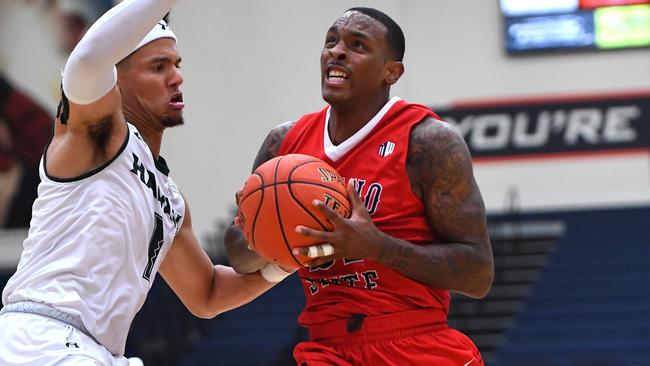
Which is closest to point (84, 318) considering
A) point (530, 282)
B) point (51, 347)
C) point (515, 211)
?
point (51, 347)

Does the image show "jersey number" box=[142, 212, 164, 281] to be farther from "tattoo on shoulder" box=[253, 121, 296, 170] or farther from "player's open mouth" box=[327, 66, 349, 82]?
"player's open mouth" box=[327, 66, 349, 82]

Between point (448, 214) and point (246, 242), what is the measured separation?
0.95 meters

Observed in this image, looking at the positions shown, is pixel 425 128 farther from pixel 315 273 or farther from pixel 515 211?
pixel 515 211

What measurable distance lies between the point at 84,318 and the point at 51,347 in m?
0.19

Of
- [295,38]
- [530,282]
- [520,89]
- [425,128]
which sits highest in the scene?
[425,128]

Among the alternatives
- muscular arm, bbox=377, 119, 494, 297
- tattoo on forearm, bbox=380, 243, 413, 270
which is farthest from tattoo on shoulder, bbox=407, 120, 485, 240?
tattoo on forearm, bbox=380, 243, 413, 270

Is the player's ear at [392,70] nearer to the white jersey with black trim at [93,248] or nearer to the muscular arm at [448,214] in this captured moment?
the muscular arm at [448,214]

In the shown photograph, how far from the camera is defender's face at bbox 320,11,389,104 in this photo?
4.51m

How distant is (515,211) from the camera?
13727mm

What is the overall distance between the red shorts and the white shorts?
902mm

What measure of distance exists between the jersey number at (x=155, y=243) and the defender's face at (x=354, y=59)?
87 cm

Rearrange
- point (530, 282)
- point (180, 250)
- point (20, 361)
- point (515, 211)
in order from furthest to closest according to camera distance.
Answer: point (515, 211), point (530, 282), point (180, 250), point (20, 361)

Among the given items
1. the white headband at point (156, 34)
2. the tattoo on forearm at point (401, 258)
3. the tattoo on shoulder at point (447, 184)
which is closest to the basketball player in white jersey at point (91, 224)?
the white headband at point (156, 34)

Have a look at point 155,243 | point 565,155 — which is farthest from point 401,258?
point 565,155
